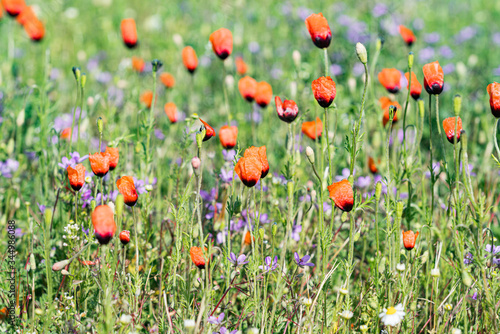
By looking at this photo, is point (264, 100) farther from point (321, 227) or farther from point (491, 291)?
point (491, 291)

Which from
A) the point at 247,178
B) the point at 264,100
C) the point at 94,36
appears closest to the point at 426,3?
the point at 94,36

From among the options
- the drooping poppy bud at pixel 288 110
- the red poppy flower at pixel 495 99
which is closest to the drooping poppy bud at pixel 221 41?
the drooping poppy bud at pixel 288 110

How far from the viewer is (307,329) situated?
1791 millimetres

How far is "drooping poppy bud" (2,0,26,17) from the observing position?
3.35 m

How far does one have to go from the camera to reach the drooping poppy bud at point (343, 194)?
1.64 metres

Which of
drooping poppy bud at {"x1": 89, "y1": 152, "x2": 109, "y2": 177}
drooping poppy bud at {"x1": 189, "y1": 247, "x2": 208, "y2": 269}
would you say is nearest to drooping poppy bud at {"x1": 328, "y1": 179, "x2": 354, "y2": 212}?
drooping poppy bud at {"x1": 189, "y1": 247, "x2": 208, "y2": 269}

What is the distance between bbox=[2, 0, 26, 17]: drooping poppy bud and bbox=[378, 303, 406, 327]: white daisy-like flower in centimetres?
299

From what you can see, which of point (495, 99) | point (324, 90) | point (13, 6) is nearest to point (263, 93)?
point (324, 90)

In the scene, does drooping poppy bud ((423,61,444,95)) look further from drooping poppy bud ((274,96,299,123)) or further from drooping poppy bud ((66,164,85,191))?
drooping poppy bud ((66,164,85,191))

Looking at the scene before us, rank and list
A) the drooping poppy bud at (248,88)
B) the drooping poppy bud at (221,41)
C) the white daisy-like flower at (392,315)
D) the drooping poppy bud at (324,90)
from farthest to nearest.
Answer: the drooping poppy bud at (248,88)
the drooping poppy bud at (221,41)
the drooping poppy bud at (324,90)
the white daisy-like flower at (392,315)

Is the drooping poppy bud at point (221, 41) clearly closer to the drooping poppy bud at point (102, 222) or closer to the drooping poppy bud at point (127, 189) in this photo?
the drooping poppy bud at point (127, 189)

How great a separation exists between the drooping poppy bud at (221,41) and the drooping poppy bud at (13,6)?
174 cm

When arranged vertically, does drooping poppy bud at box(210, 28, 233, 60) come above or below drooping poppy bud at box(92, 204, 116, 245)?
above

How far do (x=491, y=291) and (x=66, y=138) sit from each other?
2.24 metres
